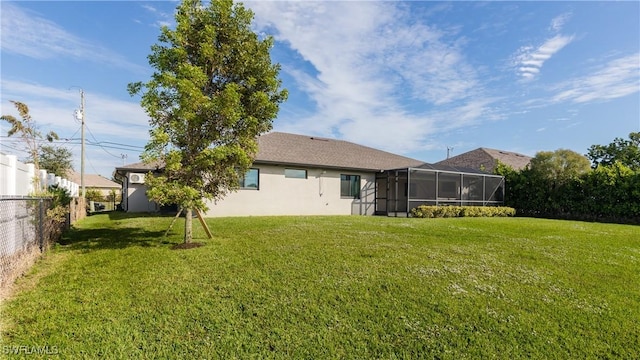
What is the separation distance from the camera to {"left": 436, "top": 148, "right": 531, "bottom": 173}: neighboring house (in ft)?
85.0

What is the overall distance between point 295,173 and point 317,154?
2419mm

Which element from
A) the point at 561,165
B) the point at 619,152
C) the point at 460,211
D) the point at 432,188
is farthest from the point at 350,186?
the point at 619,152

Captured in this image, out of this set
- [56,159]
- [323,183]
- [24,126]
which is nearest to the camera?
[24,126]

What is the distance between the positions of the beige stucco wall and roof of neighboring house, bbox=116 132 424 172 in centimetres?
52

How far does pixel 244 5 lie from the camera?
A: 25.3ft

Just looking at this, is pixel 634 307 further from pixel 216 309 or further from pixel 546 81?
pixel 546 81

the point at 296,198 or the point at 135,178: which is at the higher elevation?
the point at 135,178

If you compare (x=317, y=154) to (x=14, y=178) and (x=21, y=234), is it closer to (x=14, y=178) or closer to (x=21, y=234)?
(x=14, y=178)

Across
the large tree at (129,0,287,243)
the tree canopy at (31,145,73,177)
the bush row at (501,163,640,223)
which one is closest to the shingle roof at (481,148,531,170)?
the bush row at (501,163,640,223)

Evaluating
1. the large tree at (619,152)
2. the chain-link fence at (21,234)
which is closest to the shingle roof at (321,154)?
the chain-link fence at (21,234)

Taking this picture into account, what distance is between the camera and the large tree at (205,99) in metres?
6.96

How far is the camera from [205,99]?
23.3ft

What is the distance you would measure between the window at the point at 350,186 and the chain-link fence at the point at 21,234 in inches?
493

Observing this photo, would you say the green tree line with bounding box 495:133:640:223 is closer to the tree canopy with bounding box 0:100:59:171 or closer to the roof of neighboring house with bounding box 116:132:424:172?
the roof of neighboring house with bounding box 116:132:424:172
